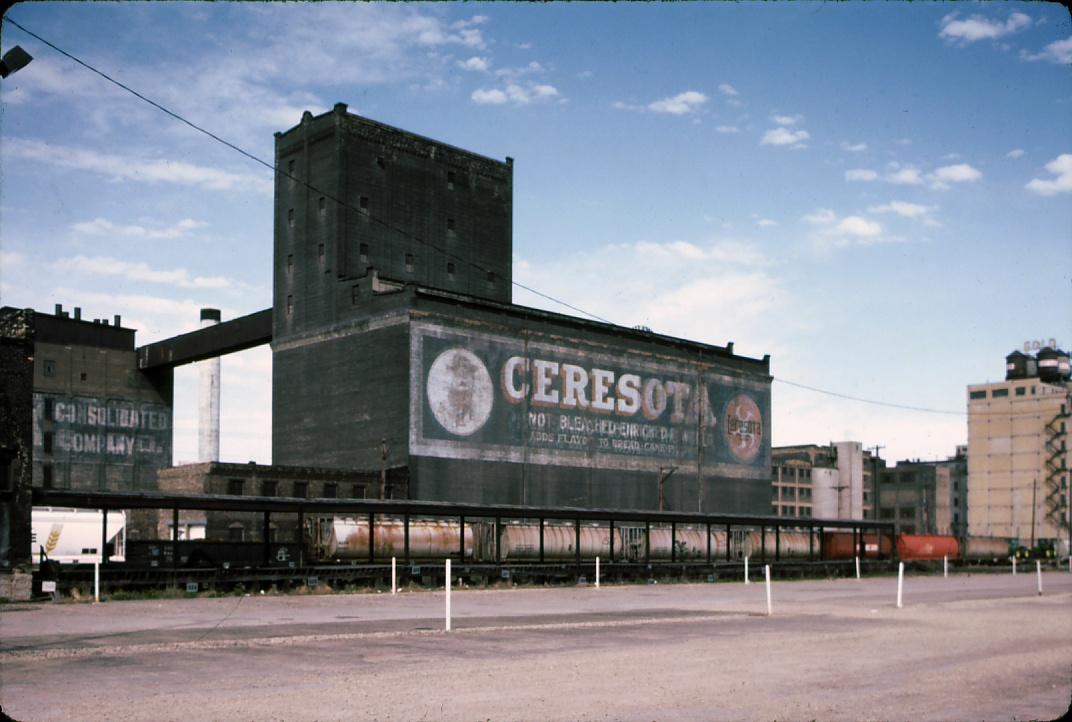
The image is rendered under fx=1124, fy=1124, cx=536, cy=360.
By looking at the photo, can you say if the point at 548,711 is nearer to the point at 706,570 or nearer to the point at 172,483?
the point at 706,570

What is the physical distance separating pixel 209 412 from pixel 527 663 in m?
76.3

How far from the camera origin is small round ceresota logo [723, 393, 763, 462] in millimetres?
90875

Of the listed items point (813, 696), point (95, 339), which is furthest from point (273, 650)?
point (95, 339)

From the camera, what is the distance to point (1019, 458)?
478 feet

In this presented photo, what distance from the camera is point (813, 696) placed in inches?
546

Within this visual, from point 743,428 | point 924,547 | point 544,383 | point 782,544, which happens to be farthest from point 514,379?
point 924,547

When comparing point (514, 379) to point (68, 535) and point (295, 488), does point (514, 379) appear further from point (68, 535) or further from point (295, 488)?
point (68, 535)

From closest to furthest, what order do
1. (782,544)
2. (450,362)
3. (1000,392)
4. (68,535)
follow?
(68,535)
(782,544)
(450,362)
(1000,392)

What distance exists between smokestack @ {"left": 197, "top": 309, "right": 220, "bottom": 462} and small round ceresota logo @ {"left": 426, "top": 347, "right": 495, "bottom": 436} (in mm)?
26306

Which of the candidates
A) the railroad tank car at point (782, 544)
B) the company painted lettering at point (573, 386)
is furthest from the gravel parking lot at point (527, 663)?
the company painted lettering at point (573, 386)

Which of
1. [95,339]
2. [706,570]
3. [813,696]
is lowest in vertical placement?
[706,570]

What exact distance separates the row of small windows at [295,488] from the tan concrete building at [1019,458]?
96.3 meters

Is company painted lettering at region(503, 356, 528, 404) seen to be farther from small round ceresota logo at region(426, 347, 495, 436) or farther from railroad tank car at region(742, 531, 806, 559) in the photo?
railroad tank car at region(742, 531, 806, 559)

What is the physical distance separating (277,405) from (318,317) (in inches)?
279
